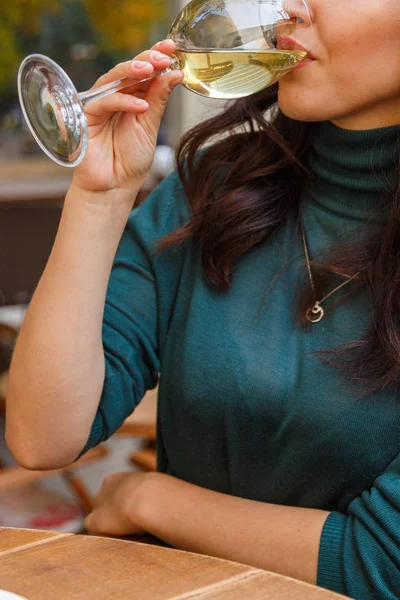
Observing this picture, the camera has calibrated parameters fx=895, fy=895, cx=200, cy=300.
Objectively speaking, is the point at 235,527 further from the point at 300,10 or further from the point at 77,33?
the point at 77,33

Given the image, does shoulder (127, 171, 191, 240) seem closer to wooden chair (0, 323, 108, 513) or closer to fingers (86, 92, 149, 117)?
fingers (86, 92, 149, 117)

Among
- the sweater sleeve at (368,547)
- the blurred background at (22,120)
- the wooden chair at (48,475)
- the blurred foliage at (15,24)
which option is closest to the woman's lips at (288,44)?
the sweater sleeve at (368,547)

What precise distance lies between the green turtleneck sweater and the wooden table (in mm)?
300

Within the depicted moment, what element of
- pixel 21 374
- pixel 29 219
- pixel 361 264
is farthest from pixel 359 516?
pixel 29 219

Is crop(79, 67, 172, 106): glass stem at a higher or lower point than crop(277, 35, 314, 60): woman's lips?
Answer: higher

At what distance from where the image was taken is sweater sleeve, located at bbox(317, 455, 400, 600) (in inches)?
43.9

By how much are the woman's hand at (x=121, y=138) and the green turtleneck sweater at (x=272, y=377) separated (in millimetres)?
210

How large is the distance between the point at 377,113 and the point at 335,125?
76 mm

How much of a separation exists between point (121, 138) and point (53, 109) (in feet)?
0.70

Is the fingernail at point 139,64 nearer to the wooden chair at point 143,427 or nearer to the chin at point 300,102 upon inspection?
the chin at point 300,102

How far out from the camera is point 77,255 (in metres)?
1.23

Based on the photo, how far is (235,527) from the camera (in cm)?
121

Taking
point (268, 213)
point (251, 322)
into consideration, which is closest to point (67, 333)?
point (251, 322)

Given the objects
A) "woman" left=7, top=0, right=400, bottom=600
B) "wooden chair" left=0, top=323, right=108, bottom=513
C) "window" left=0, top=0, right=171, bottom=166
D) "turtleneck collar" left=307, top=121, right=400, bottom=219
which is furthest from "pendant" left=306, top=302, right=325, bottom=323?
"window" left=0, top=0, right=171, bottom=166
